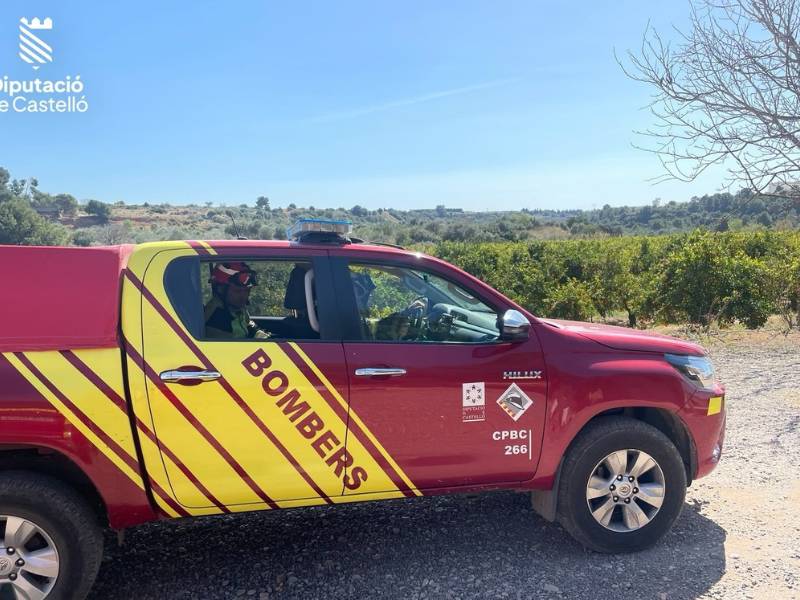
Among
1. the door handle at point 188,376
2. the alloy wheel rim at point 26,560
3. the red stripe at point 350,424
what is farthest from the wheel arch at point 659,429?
the alloy wheel rim at point 26,560

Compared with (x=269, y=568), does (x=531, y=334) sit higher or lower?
higher

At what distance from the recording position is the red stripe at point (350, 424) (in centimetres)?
325

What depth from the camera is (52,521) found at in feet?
9.58

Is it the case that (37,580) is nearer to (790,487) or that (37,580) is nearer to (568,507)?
(568,507)

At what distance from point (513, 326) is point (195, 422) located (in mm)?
1767

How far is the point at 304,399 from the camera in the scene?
10.6ft

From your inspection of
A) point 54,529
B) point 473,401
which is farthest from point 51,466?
point 473,401

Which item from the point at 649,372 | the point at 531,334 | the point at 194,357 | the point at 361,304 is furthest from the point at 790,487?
the point at 194,357

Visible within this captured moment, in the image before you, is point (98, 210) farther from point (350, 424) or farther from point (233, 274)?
point (350, 424)

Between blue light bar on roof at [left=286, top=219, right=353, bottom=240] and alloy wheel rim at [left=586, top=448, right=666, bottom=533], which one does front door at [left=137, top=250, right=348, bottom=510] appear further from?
alloy wheel rim at [left=586, top=448, right=666, bottom=533]

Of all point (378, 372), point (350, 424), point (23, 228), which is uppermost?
point (23, 228)

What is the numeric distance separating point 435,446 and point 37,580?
2.05m

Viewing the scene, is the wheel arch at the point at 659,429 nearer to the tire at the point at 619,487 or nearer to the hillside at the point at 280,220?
the tire at the point at 619,487

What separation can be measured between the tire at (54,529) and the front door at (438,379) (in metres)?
1.41
